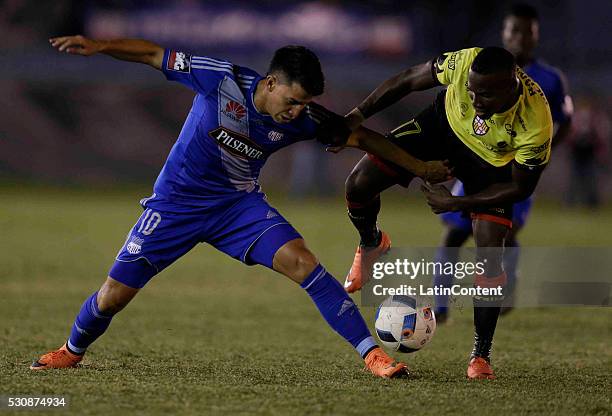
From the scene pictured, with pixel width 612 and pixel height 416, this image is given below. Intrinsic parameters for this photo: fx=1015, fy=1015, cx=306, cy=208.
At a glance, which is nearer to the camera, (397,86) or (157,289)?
(397,86)

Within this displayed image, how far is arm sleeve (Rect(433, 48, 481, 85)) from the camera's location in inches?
243

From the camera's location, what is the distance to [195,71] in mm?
5789

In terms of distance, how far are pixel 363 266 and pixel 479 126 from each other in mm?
1442

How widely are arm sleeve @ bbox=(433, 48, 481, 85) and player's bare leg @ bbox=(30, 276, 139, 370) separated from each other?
89.6 inches

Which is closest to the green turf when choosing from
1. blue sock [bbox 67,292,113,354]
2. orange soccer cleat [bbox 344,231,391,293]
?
blue sock [bbox 67,292,113,354]

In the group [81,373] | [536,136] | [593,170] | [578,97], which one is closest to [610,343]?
[536,136]

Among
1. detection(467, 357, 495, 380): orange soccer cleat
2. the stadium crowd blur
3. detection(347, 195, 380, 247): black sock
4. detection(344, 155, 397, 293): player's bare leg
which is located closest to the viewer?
detection(467, 357, 495, 380): orange soccer cleat

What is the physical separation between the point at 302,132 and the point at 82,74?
2022 centimetres

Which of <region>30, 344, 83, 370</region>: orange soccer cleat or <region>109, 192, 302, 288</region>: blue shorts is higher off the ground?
<region>109, 192, 302, 288</region>: blue shorts

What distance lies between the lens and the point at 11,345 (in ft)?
22.8

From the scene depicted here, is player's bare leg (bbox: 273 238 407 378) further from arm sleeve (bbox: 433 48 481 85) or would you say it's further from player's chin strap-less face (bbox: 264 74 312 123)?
arm sleeve (bbox: 433 48 481 85)

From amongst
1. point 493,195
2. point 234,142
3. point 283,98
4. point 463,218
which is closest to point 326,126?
point 283,98

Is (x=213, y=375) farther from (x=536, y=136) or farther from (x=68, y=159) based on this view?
(x=68, y=159)

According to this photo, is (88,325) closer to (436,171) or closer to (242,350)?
(242,350)
